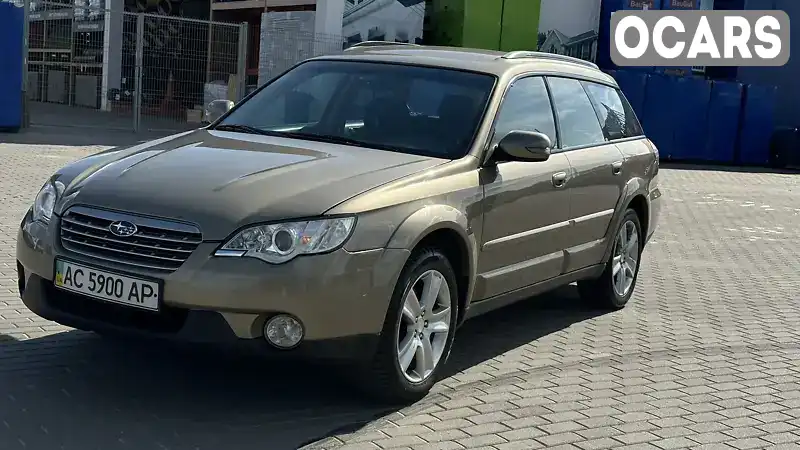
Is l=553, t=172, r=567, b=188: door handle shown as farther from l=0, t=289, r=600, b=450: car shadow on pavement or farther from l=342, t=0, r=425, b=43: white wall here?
l=342, t=0, r=425, b=43: white wall

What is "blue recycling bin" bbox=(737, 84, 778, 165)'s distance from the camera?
27.4 meters

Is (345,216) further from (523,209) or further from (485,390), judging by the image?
(523,209)

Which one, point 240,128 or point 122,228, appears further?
point 240,128

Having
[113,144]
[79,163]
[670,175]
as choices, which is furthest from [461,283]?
[670,175]

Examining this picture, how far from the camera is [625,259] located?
25.0 ft

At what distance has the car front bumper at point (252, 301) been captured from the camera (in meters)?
4.25

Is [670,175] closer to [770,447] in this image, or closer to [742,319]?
[742,319]

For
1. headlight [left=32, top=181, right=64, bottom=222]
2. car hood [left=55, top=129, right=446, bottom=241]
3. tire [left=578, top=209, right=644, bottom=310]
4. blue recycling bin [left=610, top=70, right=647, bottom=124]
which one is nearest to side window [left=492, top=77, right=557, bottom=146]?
car hood [left=55, top=129, right=446, bottom=241]

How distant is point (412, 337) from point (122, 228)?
146cm

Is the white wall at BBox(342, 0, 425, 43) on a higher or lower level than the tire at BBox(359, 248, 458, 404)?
higher

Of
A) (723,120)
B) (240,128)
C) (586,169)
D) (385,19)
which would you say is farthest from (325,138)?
(723,120)

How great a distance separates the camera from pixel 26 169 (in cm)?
1323

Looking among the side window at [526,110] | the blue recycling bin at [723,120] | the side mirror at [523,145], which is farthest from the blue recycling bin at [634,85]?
the side mirror at [523,145]

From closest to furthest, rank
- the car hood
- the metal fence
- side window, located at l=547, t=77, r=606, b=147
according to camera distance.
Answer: the car hood
side window, located at l=547, t=77, r=606, b=147
the metal fence
